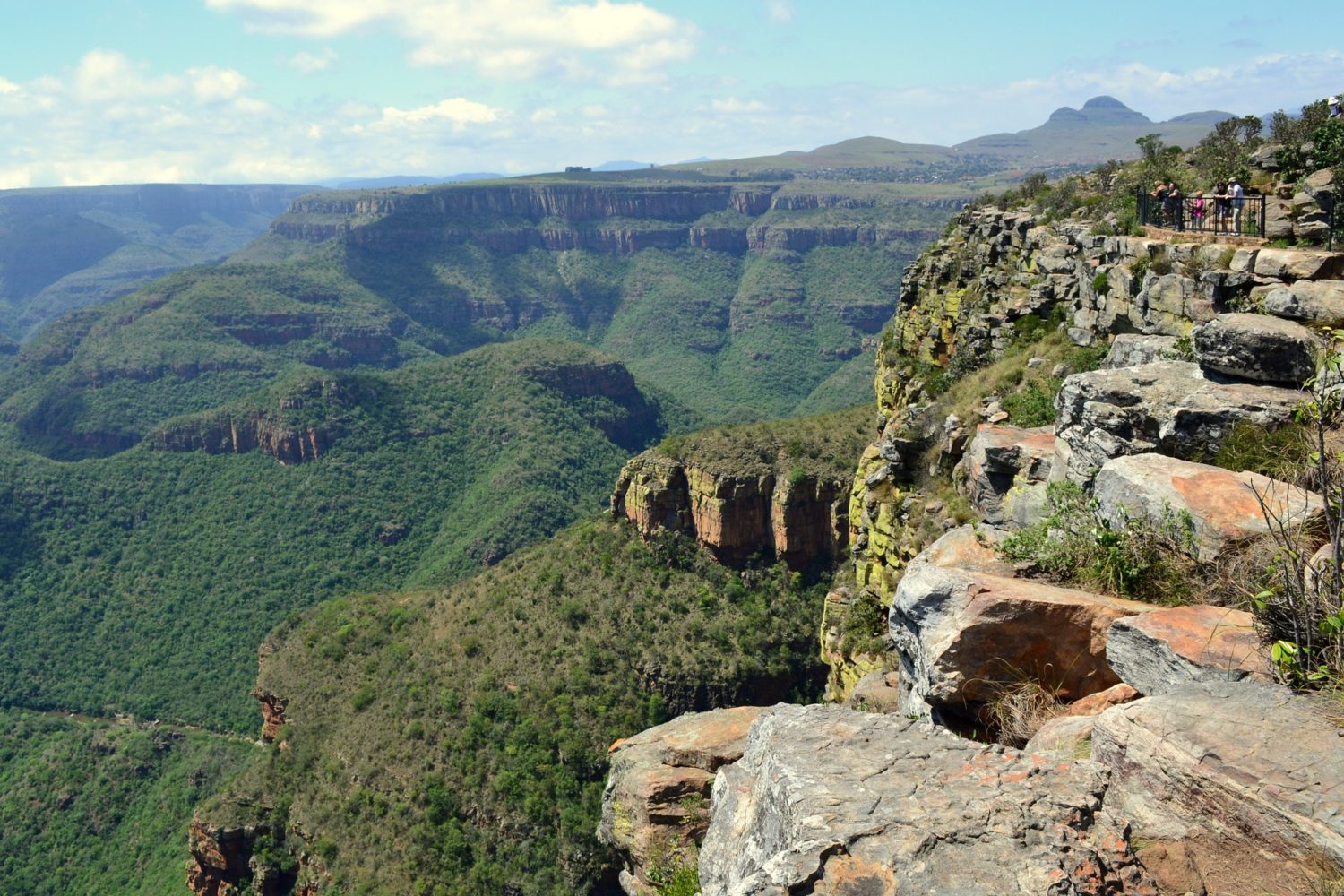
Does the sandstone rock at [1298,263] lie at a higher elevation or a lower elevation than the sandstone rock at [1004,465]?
higher

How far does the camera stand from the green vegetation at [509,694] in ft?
139

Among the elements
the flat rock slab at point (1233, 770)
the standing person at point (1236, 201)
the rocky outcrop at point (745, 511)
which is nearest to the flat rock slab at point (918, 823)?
the flat rock slab at point (1233, 770)

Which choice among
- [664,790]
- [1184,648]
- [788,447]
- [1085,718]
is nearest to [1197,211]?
[1184,648]

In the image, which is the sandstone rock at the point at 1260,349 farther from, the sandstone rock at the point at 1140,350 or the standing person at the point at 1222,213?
the standing person at the point at 1222,213

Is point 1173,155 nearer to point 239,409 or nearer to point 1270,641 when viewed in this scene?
point 1270,641

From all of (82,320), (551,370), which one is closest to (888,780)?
(551,370)

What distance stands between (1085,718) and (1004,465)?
8.75 metres

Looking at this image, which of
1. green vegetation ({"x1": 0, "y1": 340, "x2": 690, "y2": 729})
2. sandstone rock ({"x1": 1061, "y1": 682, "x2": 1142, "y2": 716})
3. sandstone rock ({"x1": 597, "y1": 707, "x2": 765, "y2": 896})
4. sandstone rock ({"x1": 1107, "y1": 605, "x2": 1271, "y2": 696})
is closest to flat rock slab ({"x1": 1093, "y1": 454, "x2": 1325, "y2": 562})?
sandstone rock ({"x1": 1107, "y1": 605, "x2": 1271, "y2": 696})

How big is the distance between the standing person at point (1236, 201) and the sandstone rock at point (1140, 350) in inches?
225

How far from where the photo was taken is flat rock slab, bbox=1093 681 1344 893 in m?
7.15

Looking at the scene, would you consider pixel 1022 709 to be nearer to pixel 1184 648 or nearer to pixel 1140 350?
pixel 1184 648

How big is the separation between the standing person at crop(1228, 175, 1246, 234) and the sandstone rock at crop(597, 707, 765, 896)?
53.2 feet

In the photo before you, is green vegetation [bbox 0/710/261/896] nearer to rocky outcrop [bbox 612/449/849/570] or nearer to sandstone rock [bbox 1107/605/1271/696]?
rocky outcrop [bbox 612/449/849/570]

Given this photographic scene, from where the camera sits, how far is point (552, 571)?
5628 cm
